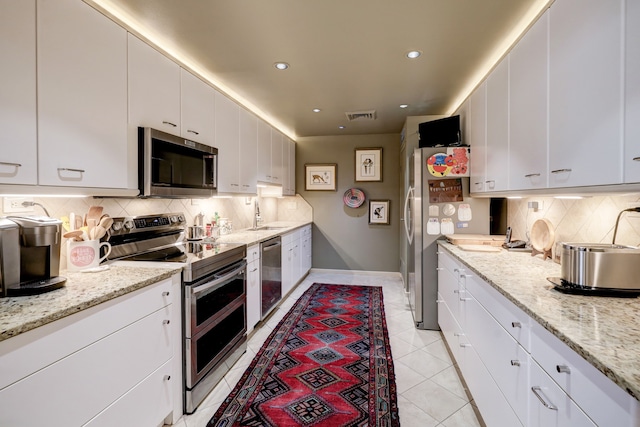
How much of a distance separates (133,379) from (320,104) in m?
3.05

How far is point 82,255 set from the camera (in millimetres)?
1600

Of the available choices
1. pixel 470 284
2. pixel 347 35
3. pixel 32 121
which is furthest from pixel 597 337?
Result: pixel 32 121

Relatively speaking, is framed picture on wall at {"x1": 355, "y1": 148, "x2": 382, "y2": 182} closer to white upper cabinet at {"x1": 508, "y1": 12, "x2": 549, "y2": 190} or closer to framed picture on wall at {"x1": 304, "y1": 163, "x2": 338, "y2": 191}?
framed picture on wall at {"x1": 304, "y1": 163, "x2": 338, "y2": 191}

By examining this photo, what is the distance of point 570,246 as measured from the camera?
131 cm

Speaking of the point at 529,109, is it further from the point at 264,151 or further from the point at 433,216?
the point at 264,151

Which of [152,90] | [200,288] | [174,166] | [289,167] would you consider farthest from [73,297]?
[289,167]

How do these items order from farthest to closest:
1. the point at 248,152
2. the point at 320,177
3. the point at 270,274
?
1. the point at 320,177
2. the point at 248,152
3. the point at 270,274

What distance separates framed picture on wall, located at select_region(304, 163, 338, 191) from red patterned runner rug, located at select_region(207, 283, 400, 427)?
239cm

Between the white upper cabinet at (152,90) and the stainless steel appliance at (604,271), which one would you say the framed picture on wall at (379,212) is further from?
the stainless steel appliance at (604,271)

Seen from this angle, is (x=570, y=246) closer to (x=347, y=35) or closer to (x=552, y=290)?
(x=552, y=290)

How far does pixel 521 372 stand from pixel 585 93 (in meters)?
1.18

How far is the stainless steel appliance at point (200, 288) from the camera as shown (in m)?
1.79

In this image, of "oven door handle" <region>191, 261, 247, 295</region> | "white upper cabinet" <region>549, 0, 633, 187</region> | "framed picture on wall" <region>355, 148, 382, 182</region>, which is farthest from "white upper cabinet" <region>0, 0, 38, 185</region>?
"framed picture on wall" <region>355, 148, 382, 182</region>

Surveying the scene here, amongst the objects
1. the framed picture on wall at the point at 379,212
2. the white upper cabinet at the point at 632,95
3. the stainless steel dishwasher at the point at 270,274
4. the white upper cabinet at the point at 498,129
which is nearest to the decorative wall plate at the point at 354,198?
the framed picture on wall at the point at 379,212
